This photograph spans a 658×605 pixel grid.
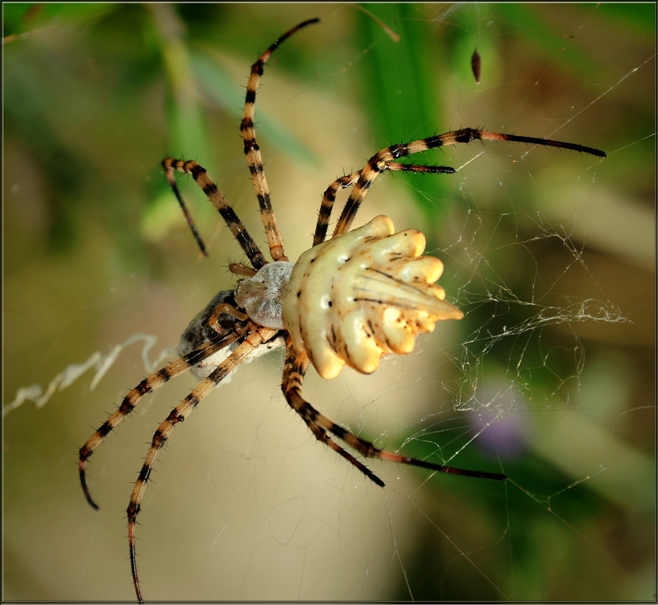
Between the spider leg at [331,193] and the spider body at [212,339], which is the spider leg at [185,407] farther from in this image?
the spider leg at [331,193]

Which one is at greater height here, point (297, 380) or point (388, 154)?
point (388, 154)

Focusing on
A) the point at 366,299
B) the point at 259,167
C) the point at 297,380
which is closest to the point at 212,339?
the point at 297,380

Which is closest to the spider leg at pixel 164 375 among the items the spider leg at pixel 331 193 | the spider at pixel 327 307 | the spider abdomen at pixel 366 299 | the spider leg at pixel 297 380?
the spider at pixel 327 307

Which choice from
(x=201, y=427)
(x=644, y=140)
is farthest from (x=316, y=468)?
(x=644, y=140)

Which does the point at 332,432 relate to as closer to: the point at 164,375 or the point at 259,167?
Result: the point at 164,375

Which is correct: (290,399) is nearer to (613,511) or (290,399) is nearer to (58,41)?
(613,511)

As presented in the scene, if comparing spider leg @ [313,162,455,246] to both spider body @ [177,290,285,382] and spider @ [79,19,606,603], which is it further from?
spider body @ [177,290,285,382]
